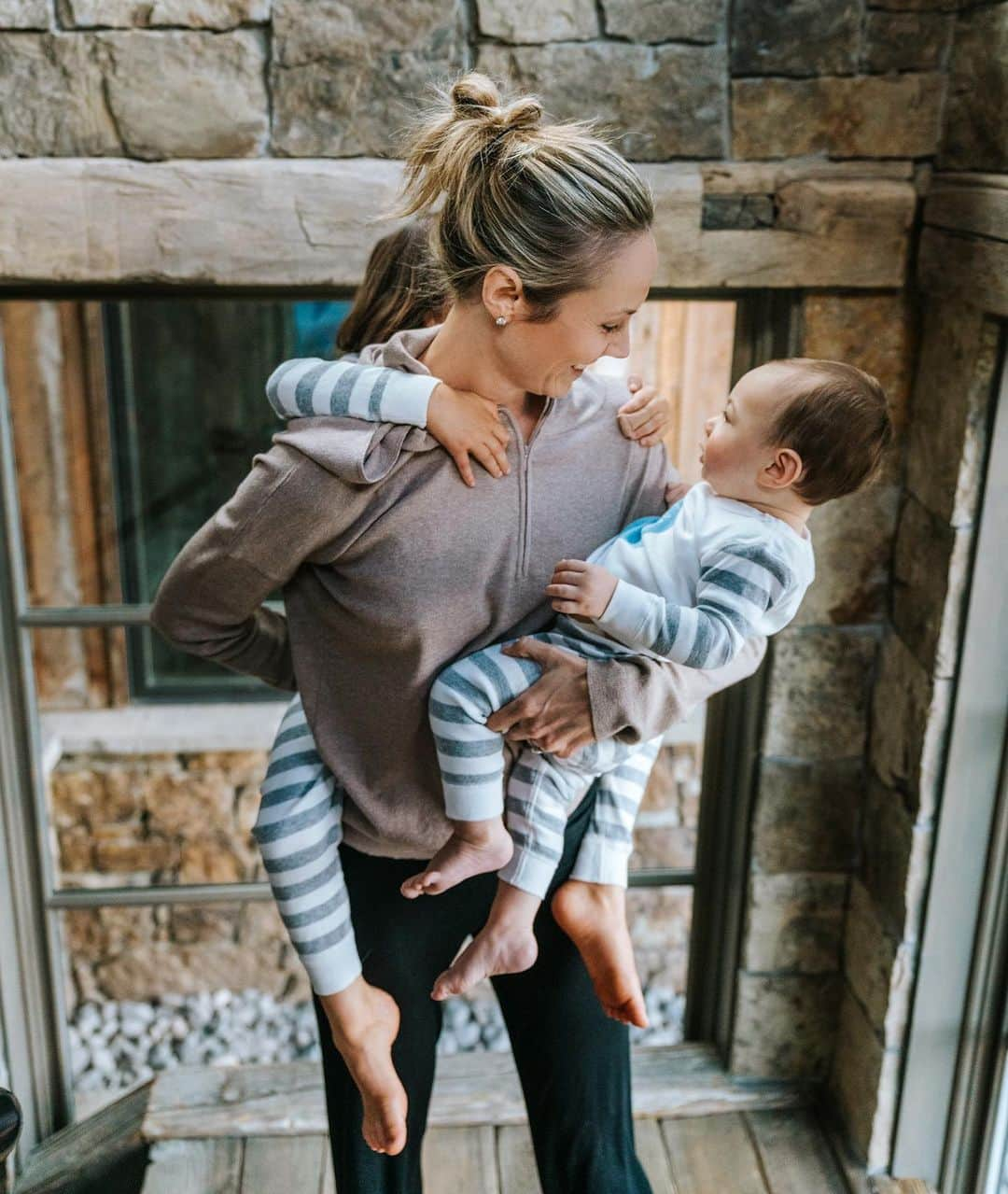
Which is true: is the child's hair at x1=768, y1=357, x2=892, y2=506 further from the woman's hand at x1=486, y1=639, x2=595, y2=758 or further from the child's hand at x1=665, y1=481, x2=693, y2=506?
the woman's hand at x1=486, y1=639, x2=595, y2=758

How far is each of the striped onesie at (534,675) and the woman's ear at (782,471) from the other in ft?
0.16

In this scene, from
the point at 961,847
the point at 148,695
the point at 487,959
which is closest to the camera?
the point at 487,959

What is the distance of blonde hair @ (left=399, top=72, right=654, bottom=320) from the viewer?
4.35ft

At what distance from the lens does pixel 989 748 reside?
6.85 feet

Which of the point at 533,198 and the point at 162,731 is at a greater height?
the point at 533,198

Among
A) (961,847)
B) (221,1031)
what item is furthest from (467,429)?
(221,1031)

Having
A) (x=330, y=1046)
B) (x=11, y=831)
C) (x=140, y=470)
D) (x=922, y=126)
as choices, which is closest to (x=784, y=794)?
(x=330, y=1046)

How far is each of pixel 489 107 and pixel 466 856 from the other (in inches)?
35.5

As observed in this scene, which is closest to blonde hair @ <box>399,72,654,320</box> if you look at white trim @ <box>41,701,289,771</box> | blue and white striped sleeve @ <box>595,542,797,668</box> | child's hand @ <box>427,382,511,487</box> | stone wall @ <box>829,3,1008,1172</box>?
child's hand @ <box>427,382,511,487</box>

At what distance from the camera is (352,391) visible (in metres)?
1.44

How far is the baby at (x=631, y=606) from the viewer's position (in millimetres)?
1420

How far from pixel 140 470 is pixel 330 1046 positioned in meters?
2.38

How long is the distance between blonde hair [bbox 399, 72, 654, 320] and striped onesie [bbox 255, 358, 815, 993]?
185mm

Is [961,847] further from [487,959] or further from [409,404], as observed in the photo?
[409,404]
